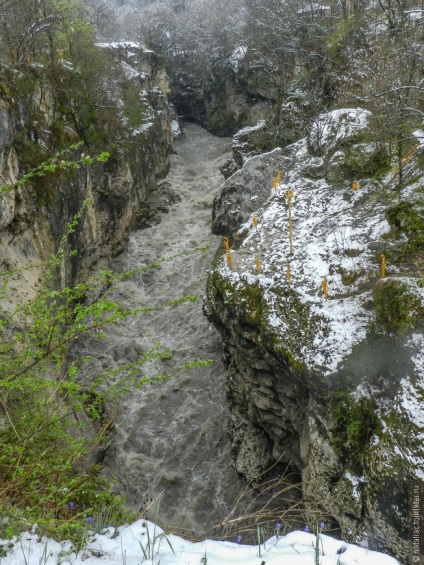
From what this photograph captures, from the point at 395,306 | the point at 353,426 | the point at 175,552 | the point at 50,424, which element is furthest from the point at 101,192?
the point at 175,552

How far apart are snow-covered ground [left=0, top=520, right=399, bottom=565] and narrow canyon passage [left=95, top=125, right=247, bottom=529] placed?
16.3 feet

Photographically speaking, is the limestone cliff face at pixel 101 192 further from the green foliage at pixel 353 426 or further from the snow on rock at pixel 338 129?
the snow on rock at pixel 338 129

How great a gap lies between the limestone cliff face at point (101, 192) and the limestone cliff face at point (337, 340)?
4.56 m

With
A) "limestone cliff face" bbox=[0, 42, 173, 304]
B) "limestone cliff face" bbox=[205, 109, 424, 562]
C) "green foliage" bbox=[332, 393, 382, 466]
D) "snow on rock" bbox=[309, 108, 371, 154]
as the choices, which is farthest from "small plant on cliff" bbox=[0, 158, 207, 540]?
"snow on rock" bbox=[309, 108, 371, 154]

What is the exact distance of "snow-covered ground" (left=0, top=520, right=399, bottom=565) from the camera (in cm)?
253

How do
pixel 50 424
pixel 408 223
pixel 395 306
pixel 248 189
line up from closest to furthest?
pixel 50 424, pixel 395 306, pixel 408 223, pixel 248 189

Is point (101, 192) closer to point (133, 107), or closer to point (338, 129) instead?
point (133, 107)

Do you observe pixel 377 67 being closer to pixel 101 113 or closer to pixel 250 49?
pixel 101 113

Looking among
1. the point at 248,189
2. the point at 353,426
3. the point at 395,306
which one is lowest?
the point at 353,426

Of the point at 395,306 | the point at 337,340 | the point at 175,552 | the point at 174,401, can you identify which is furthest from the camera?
the point at 174,401

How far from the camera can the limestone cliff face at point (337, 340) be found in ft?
16.7

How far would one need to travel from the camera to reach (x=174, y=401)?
10141mm

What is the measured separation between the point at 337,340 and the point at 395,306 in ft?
3.16

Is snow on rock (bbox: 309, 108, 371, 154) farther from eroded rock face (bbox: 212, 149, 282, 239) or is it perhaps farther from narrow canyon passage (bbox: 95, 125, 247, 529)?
narrow canyon passage (bbox: 95, 125, 247, 529)
